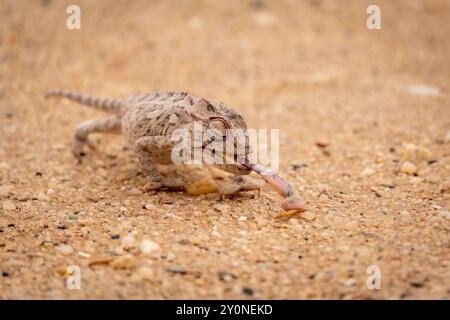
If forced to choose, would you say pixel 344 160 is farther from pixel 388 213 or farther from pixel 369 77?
pixel 369 77

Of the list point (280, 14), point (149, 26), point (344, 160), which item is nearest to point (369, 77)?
point (280, 14)

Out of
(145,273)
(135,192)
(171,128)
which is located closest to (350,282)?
(145,273)

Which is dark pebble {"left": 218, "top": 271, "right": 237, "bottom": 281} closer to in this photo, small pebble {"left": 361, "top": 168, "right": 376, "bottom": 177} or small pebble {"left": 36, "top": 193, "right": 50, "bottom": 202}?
small pebble {"left": 36, "top": 193, "right": 50, "bottom": 202}

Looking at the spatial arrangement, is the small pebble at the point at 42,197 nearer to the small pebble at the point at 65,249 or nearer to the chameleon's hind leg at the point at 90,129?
the small pebble at the point at 65,249

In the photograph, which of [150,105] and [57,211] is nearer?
[57,211]

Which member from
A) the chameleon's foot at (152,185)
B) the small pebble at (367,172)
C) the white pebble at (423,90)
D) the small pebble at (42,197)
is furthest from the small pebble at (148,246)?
the white pebble at (423,90)
